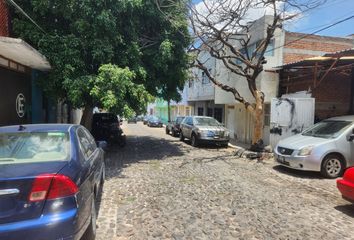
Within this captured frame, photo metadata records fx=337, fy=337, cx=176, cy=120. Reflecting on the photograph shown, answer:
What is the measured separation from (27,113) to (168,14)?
6717mm

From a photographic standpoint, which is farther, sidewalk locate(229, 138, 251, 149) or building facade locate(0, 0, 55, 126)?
sidewalk locate(229, 138, 251, 149)

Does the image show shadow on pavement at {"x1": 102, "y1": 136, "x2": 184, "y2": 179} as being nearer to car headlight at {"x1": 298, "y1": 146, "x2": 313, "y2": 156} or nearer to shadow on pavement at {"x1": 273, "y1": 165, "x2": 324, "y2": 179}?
shadow on pavement at {"x1": 273, "y1": 165, "x2": 324, "y2": 179}

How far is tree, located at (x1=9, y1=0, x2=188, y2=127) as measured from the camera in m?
10.9

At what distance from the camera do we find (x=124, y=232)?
520 cm

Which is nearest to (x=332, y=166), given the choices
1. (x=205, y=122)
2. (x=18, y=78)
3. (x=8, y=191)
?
(x=8, y=191)

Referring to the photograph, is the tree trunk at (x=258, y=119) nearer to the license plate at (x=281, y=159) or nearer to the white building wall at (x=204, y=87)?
the license plate at (x=281, y=159)

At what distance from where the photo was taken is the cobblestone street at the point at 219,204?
523cm

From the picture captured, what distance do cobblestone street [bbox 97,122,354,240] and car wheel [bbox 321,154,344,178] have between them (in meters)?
0.30

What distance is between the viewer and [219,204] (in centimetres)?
667

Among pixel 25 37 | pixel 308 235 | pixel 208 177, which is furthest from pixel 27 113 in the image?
pixel 308 235

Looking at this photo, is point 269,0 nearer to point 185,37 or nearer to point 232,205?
point 185,37

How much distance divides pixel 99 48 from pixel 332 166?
26.9 feet

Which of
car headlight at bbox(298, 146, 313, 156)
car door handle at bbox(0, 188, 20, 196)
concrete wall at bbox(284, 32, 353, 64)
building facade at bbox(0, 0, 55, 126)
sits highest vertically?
concrete wall at bbox(284, 32, 353, 64)

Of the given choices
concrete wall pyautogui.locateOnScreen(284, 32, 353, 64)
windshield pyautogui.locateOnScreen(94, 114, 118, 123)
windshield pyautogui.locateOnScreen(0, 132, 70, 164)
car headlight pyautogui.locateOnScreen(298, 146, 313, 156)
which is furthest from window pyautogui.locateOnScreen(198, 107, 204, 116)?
windshield pyautogui.locateOnScreen(0, 132, 70, 164)
